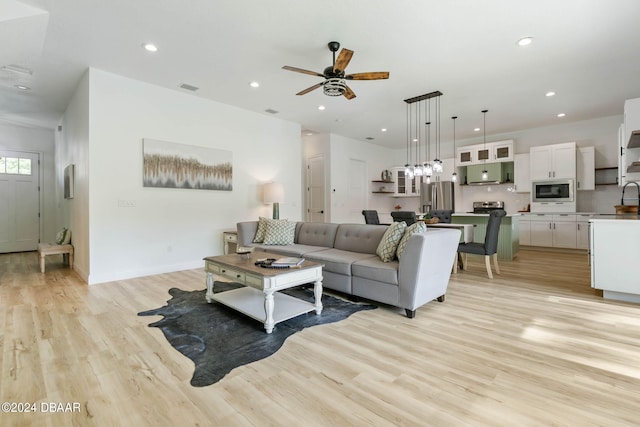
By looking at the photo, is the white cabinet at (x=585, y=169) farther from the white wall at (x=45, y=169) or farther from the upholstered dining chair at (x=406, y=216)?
the white wall at (x=45, y=169)

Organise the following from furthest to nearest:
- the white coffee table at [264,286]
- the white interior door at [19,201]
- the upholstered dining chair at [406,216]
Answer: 1. the white interior door at [19,201]
2. the upholstered dining chair at [406,216]
3. the white coffee table at [264,286]

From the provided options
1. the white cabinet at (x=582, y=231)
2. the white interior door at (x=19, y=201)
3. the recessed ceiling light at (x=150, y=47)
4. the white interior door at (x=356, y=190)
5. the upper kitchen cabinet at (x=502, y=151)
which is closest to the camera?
the recessed ceiling light at (x=150, y=47)

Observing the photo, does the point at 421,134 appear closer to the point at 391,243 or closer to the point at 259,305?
the point at 391,243

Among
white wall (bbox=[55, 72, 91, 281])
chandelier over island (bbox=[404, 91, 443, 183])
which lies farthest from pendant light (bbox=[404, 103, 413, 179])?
white wall (bbox=[55, 72, 91, 281])

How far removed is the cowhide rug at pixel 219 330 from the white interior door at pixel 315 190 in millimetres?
4685

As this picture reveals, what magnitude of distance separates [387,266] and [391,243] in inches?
12.5

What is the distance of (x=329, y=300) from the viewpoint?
3.38m

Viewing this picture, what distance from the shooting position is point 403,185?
940cm

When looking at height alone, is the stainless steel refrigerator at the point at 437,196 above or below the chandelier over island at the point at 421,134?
below

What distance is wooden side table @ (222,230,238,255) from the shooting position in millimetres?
5166

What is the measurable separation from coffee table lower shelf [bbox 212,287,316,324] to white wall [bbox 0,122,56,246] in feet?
20.5

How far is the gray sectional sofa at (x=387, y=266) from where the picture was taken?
2.79 metres

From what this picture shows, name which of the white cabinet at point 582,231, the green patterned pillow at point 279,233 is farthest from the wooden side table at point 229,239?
the white cabinet at point 582,231

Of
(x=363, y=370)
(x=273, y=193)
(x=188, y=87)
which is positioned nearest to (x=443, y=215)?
(x=273, y=193)
